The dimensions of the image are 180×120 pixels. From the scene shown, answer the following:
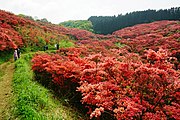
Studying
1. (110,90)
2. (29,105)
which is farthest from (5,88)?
(110,90)

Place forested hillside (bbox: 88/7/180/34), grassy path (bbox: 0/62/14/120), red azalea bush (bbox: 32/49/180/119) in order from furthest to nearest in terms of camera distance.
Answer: forested hillside (bbox: 88/7/180/34) → grassy path (bbox: 0/62/14/120) → red azalea bush (bbox: 32/49/180/119)

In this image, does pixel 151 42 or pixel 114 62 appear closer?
pixel 114 62

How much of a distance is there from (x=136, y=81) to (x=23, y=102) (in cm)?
455

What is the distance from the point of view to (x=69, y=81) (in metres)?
13.4

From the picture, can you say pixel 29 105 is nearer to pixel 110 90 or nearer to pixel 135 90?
pixel 110 90

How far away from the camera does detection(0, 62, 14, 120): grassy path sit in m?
10.1

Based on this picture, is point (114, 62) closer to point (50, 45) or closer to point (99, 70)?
point (99, 70)

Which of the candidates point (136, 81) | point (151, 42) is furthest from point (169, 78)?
point (151, 42)

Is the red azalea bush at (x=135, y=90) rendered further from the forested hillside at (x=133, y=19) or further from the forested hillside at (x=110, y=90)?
the forested hillside at (x=133, y=19)

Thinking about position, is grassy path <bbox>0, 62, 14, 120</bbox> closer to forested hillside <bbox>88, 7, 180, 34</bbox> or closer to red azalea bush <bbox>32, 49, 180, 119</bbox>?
red azalea bush <bbox>32, 49, 180, 119</bbox>

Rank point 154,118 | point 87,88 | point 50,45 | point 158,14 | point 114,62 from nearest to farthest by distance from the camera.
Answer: point 154,118, point 87,88, point 114,62, point 50,45, point 158,14

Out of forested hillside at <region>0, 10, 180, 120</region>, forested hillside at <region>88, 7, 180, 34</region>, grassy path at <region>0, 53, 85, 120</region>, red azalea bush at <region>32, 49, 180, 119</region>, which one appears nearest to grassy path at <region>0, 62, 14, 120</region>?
grassy path at <region>0, 53, 85, 120</region>

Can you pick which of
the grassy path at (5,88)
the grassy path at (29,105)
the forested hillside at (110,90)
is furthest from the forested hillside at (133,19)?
the grassy path at (29,105)

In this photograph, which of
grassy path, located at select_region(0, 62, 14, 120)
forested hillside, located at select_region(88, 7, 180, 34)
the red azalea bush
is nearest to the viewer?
the red azalea bush
